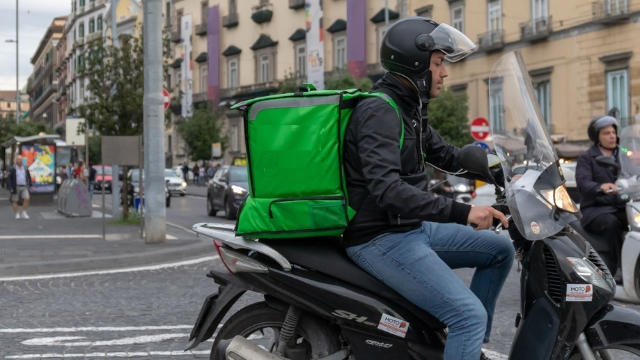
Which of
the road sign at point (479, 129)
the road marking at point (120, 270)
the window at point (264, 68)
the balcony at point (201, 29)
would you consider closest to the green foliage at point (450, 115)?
the road sign at point (479, 129)

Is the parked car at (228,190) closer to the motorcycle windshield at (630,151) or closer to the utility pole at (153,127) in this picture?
the utility pole at (153,127)

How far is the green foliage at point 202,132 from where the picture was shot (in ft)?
221

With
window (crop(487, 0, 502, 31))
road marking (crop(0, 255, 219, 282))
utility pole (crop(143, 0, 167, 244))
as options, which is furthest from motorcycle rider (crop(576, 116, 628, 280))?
window (crop(487, 0, 502, 31))

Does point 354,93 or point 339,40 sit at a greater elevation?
point 339,40

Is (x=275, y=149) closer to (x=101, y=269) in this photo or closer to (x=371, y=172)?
(x=371, y=172)

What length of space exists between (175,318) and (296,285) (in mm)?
4111

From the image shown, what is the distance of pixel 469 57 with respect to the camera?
45.1 m

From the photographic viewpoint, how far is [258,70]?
67688 millimetres

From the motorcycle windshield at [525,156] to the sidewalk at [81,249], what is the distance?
28.3 ft

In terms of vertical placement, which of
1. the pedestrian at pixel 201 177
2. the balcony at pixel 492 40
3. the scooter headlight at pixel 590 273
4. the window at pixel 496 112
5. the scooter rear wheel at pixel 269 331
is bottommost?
the pedestrian at pixel 201 177

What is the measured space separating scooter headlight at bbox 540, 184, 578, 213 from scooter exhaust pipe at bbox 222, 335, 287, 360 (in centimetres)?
122

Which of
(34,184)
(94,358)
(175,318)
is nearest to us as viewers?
(94,358)

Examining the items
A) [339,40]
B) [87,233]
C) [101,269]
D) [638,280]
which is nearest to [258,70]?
[339,40]

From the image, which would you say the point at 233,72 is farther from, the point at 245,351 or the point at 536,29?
the point at 245,351
